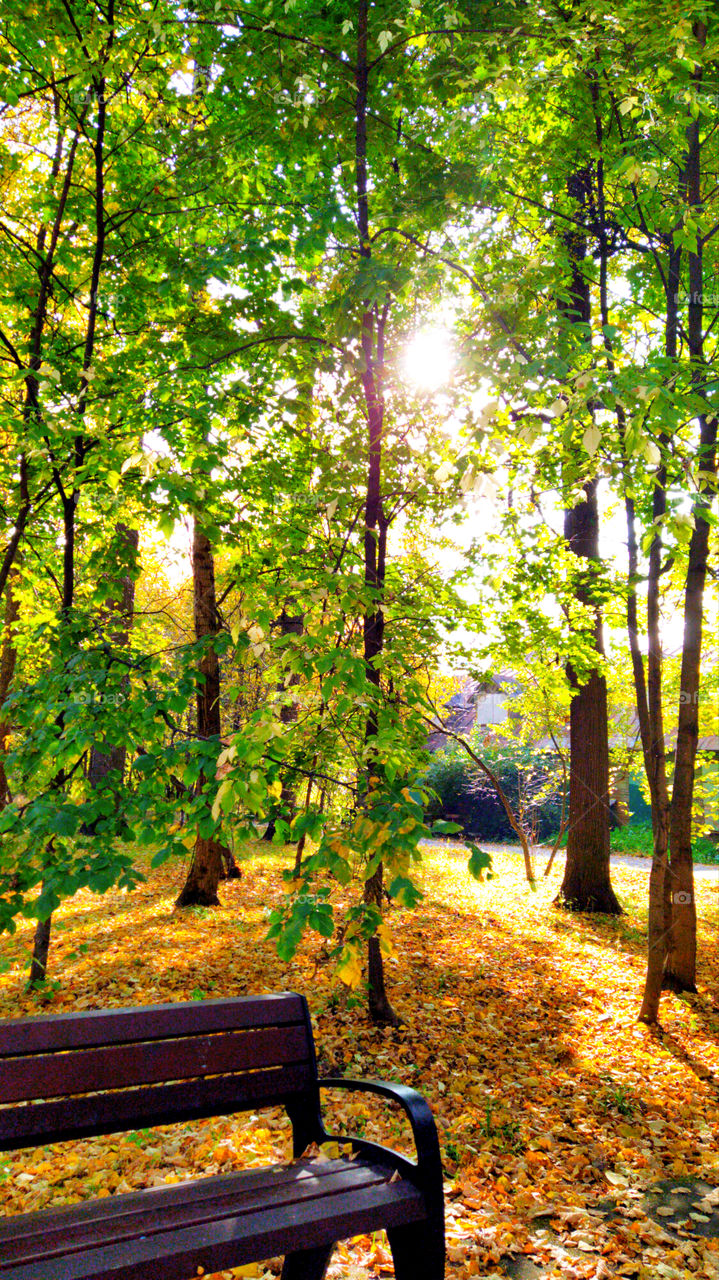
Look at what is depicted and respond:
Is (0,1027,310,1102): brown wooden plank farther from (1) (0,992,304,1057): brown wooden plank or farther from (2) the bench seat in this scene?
(2) the bench seat

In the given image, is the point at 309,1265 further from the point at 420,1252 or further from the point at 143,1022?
the point at 143,1022

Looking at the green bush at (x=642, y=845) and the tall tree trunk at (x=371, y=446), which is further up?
the tall tree trunk at (x=371, y=446)

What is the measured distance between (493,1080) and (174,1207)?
3.06m

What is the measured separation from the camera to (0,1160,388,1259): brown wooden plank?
1.68 m

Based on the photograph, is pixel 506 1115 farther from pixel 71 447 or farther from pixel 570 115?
pixel 570 115

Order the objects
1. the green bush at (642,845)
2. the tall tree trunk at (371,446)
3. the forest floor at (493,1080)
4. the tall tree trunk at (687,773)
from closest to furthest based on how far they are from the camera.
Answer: the forest floor at (493,1080) < the tall tree trunk at (371,446) < the tall tree trunk at (687,773) < the green bush at (642,845)

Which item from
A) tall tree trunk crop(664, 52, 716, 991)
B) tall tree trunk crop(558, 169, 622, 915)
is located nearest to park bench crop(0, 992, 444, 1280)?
tall tree trunk crop(664, 52, 716, 991)

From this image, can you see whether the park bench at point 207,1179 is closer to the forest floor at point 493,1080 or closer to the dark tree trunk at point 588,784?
the forest floor at point 493,1080

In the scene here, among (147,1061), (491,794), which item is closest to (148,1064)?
(147,1061)

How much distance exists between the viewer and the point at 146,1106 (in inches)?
81.6

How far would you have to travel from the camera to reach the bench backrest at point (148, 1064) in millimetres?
1920

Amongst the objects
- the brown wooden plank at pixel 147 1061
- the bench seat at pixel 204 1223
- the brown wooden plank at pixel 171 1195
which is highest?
the brown wooden plank at pixel 147 1061

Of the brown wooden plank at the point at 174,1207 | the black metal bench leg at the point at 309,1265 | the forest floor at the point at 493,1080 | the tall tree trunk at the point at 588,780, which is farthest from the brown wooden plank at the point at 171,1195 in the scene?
the tall tree trunk at the point at 588,780

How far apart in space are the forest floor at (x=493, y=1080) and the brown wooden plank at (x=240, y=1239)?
42.4 inches
